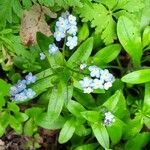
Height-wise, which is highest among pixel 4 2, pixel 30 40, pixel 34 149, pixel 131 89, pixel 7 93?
pixel 4 2

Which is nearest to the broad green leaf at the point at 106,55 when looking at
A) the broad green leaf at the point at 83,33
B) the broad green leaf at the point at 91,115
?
the broad green leaf at the point at 83,33

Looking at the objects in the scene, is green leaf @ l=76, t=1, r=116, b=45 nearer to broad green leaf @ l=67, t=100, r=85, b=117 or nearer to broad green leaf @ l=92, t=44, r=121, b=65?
broad green leaf @ l=92, t=44, r=121, b=65

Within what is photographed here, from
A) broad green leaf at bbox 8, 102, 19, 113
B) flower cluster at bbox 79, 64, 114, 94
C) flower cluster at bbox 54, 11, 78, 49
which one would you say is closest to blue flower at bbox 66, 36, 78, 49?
flower cluster at bbox 54, 11, 78, 49

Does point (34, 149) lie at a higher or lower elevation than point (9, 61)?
lower

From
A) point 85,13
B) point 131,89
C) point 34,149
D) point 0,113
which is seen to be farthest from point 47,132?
point 85,13

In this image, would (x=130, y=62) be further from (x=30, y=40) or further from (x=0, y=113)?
(x=0, y=113)

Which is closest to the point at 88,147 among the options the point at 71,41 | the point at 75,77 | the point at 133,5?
the point at 75,77

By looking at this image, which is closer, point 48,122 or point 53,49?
point 53,49

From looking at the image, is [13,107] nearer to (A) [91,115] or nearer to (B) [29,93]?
(B) [29,93]
